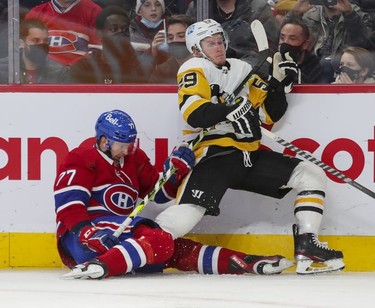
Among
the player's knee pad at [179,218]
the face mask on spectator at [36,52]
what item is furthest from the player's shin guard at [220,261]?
the face mask on spectator at [36,52]

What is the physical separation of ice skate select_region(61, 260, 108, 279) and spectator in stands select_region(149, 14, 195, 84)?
0.97 meters

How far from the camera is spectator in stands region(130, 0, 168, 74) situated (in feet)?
16.9

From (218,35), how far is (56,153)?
88 cm

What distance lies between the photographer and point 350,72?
5152mm

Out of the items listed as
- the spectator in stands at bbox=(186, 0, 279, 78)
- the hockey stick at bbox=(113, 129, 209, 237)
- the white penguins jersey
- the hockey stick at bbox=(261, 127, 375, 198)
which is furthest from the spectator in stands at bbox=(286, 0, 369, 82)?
the hockey stick at bbox=(113, 129, 209, 237)

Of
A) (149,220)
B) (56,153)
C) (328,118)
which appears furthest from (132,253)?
(328,118)

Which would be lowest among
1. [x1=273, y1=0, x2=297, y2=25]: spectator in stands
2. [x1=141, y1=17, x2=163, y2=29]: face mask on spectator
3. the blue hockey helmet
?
the blue hockey helmet

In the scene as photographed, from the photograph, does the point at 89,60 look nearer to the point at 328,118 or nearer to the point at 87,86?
the point at 87,86

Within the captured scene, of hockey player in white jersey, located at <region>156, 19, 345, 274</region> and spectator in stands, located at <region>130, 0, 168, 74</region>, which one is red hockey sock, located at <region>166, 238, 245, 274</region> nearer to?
hockey player in white jersey, located at <region>156, 19, 345, 274</region>

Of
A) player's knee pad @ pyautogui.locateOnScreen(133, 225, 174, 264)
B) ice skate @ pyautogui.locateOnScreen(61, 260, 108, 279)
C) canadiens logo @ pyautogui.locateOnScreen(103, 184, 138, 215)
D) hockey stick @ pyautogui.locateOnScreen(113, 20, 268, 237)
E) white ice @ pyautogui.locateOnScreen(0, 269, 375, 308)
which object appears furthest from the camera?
canadiens logo @ pyautogui.locateOnScreen(103, 184, 138, 215)

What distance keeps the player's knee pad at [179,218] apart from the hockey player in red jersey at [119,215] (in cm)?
5

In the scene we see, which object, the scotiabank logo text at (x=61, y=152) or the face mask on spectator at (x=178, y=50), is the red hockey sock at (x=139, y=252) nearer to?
the scotiabank logo text at (x=61, y=152)

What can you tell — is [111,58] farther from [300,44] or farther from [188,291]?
[188,291]

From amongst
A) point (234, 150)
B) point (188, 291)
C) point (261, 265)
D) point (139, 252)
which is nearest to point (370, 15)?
point (234, 150)
